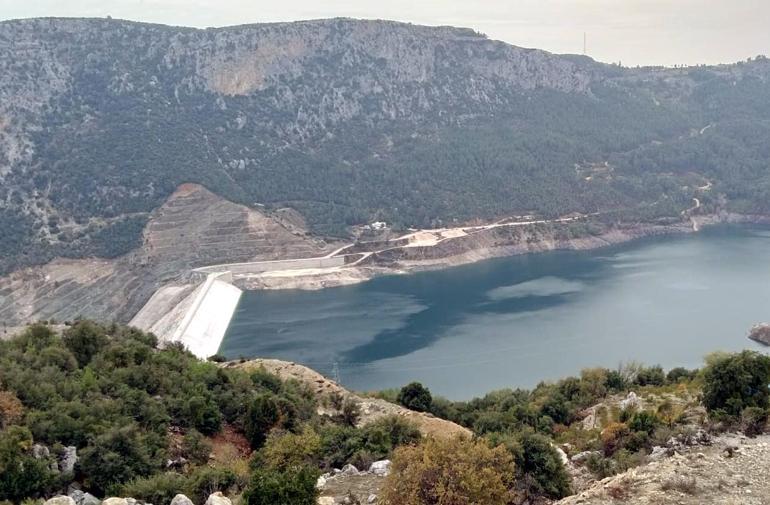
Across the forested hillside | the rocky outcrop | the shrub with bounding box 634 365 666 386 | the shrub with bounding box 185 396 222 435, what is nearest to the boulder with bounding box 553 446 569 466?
the rocky outcrop

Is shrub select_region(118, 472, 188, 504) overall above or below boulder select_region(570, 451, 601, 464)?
above

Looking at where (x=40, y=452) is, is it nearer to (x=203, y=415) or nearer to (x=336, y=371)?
(x=203, y=415)

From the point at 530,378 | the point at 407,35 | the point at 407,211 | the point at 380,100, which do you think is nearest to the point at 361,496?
the point at 530,378

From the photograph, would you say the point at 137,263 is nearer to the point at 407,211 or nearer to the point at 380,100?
the point at 407,211

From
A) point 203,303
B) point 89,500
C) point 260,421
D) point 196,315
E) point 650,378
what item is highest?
point 89,500

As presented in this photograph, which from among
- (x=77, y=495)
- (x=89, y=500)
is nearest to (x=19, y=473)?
(x=77, y=495)

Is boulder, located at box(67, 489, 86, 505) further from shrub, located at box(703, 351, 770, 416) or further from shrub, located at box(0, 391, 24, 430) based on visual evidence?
shrub, located at box(703, 351, 770, 416)

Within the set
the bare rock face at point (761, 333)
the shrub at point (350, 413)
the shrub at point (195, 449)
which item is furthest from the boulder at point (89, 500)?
the bare rock face at point (761, 333)
